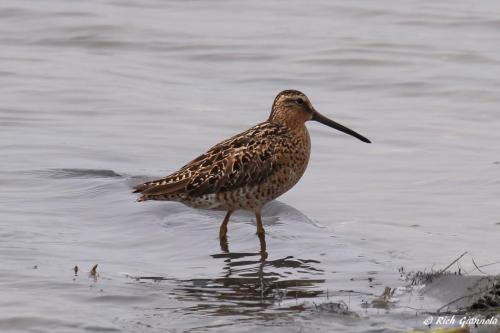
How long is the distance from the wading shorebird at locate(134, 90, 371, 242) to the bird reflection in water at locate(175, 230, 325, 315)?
38 cm

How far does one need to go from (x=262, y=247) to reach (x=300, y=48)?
26.1 ft

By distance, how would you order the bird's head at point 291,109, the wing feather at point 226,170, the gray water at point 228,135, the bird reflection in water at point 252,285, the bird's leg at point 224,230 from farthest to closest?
the bird's head at point 291,109, the bird's leg at point 224,230, the wing feather at point 226,170, the gray water at point 228,135, the bird reflection in water at point 252,285

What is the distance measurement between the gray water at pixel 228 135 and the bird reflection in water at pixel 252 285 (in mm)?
23

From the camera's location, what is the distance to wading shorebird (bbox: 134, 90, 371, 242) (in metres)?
8.21

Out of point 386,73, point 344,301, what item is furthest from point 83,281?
point 386,73

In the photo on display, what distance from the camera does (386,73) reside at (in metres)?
14.6

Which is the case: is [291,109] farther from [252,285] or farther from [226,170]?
[252,285]

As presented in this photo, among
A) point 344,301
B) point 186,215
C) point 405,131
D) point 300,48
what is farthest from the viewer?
point 300,48

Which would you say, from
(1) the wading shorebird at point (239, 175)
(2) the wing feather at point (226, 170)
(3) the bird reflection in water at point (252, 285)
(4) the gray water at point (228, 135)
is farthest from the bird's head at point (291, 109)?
(3) the bird reflection in water at point (252, 285)

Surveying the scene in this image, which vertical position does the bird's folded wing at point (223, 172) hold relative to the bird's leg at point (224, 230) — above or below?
above

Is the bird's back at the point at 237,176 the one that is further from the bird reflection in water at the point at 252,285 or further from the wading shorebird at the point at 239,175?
the bird reflection in water at the point at 252,285

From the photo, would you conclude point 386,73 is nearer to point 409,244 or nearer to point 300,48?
point 300,48

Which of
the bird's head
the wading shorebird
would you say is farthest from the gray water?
the bird's head

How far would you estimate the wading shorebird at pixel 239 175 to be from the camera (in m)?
8.21
